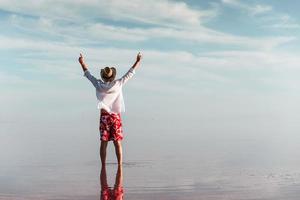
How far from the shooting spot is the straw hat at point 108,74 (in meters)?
9.44

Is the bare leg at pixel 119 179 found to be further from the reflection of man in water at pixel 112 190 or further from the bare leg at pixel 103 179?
the bare leg at pixel 103 179

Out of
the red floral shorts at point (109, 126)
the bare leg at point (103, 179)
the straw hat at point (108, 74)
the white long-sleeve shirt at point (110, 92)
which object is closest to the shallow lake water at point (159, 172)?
the bare leg at point (103, 179)

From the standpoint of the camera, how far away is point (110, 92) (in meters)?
9.55

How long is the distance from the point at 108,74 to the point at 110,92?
0.33 meters

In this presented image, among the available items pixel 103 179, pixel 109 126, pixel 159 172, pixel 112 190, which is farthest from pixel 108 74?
pixel 112 190

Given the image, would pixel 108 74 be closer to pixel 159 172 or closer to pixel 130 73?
pixel 130 73

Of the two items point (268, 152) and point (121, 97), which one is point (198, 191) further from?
point (268, 152)

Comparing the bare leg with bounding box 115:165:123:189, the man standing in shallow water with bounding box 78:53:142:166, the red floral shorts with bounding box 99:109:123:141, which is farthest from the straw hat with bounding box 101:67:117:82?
the bare leg with bounding box 115:165:123:189

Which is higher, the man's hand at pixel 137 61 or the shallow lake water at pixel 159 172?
the man's hand at pixel 137 61

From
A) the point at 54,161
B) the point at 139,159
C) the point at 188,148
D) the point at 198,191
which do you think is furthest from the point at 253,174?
the point at 188,148

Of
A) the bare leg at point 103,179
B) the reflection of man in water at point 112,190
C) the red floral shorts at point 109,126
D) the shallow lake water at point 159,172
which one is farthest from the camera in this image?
the red floral shorts at point 109,126

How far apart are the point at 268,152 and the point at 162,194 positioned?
7186mm

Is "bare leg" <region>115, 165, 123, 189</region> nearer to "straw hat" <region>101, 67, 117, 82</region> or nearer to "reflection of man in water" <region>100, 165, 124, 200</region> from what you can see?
"reflection of man in water" <region>100, 165, 124, 200</region>

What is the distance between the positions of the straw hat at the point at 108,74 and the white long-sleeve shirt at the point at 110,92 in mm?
69
